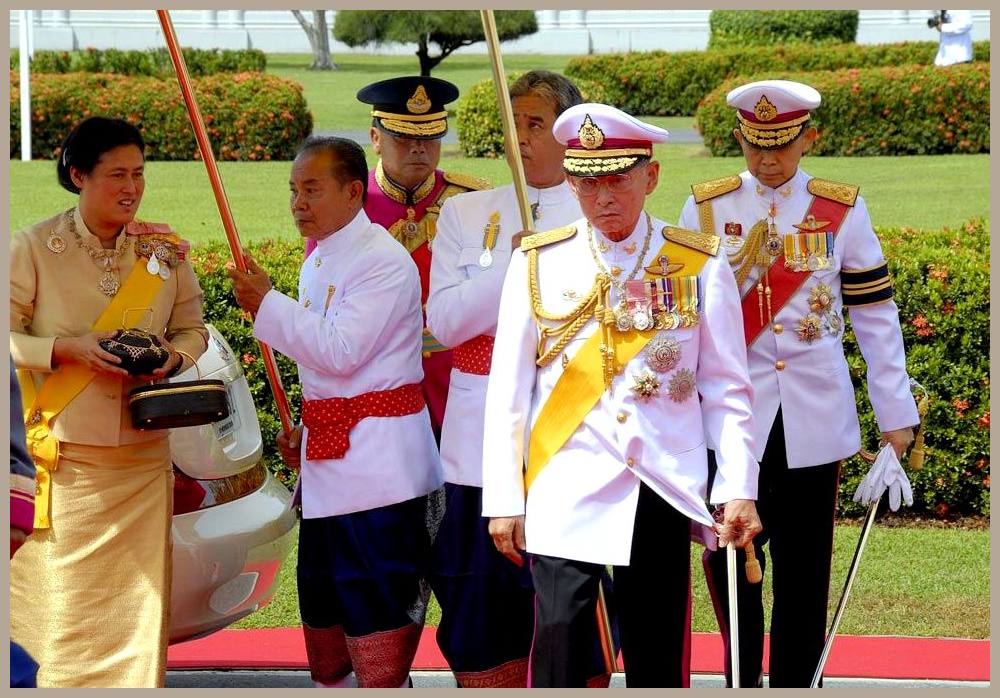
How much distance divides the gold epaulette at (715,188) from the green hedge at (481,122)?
10.7 m

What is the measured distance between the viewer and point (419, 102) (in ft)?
16.7

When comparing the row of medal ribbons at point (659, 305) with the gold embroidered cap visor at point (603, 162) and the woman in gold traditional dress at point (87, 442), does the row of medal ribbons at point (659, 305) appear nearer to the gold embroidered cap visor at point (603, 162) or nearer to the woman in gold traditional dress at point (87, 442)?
the gold embroidered cap visor at point (603, 162)

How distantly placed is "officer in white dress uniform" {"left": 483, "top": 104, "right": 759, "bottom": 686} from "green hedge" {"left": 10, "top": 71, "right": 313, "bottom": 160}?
527 inches

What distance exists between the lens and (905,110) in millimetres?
17984

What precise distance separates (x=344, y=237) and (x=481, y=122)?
37.2 ft

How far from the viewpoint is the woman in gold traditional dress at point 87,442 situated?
4.36 meters

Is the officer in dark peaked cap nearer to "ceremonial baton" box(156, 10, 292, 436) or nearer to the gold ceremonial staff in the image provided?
"ceremonial baton" box(156, 10, 292, 436)

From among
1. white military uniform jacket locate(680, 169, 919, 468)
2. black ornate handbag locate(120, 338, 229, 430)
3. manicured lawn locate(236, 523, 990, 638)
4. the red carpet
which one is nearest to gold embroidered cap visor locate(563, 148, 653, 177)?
white military uniform jacket locate(680, 169, 919, 468)

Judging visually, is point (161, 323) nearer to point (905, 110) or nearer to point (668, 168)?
point (668, 168)

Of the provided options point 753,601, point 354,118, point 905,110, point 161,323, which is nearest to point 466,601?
point 753,601

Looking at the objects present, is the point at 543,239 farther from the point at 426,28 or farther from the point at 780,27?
the point at 780,27

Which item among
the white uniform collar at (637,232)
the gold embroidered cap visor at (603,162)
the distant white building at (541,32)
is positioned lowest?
the distant white building at (541,32)

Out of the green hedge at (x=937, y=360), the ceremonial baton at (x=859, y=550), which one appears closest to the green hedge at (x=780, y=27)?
the green hedge at (x=937, y=360)

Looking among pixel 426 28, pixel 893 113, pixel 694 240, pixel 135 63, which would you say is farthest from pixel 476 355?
pixel 426 28
